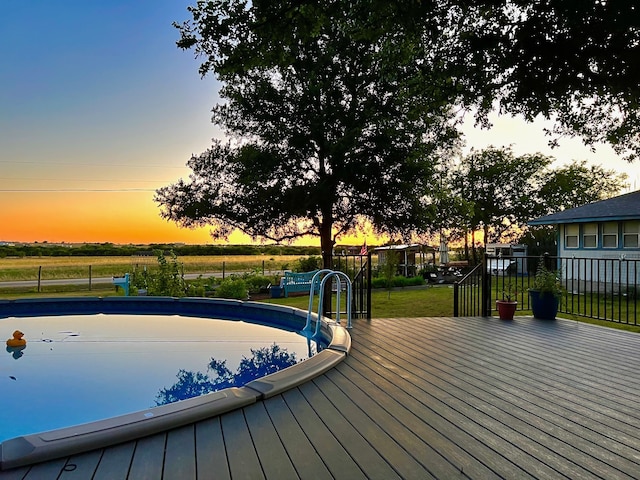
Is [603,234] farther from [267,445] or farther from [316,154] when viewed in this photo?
[267,445]


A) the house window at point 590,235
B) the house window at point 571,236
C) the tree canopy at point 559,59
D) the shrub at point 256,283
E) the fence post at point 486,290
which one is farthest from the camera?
the house window at point 571,236

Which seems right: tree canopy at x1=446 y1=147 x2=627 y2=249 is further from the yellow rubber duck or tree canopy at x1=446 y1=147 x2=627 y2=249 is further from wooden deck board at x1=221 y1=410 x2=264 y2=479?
wooden deck board at x1=221 y1=410 x2=264 y2=479

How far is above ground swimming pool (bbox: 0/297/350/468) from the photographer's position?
2391 millimetres

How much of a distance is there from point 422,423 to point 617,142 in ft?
18.8

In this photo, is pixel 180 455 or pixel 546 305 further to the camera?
pixel 546 305

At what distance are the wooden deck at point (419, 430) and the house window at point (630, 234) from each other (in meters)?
13.0

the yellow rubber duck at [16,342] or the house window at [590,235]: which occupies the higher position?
the house window at [590,235]

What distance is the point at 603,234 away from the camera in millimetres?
15680

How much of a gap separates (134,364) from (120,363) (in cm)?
23

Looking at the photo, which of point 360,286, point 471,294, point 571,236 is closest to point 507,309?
point 471,294

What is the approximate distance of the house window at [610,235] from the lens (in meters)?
15.2

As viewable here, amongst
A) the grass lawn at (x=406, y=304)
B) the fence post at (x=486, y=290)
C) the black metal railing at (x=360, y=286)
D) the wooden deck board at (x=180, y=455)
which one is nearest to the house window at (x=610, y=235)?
the grass lawn at (x=406, y=304)

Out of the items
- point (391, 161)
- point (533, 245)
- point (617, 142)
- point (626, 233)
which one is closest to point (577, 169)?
point (533, 245)

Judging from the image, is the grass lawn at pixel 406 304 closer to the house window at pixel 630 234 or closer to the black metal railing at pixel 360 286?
the black metal railing at pixel 360 286
